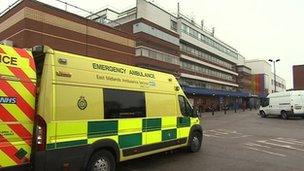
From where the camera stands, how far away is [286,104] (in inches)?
1480

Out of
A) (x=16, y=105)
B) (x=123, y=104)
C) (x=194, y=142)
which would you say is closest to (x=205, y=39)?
(x=194, y=142)

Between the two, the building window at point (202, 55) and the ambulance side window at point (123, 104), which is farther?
the building window at point (202, 55)

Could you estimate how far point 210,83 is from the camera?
8319 centimetres

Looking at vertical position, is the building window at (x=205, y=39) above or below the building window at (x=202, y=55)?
above

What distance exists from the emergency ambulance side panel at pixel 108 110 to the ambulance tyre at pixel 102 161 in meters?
0.19

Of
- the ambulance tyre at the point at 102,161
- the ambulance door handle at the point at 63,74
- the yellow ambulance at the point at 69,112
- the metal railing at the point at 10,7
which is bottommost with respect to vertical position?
the ambulance tyre at the point at 102,161

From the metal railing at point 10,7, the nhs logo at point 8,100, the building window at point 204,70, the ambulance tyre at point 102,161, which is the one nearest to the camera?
the nhs logo at point 8,100

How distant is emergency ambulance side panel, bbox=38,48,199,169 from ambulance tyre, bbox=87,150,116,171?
0.62 ft

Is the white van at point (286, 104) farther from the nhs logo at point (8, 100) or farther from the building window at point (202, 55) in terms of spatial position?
the nhs logo at point (8, 100)

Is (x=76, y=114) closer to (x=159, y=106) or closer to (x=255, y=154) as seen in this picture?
(x=159, y=106)

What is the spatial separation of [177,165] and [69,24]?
2803 centimetres

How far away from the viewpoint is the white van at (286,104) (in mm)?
36625

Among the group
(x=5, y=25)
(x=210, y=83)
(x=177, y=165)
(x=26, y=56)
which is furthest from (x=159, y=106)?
(x=210, y=83)

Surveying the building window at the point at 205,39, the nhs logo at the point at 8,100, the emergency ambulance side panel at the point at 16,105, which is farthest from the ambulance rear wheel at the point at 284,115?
the nhs logo at the point at 8,100
